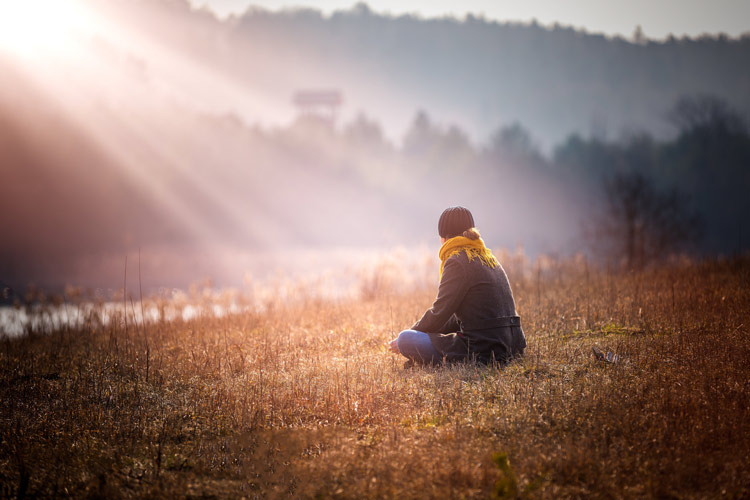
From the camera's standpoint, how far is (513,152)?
84438mm

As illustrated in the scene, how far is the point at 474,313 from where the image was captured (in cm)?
574

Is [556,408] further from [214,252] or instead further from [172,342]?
[214,252]

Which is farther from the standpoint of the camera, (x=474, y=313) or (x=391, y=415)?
(x=474, y=313)

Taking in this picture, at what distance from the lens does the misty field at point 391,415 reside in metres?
3.86

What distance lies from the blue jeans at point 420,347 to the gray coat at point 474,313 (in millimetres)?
106

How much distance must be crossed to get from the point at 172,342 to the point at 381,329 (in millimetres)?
3261

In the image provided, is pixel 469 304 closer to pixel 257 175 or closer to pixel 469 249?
pixel 469 249

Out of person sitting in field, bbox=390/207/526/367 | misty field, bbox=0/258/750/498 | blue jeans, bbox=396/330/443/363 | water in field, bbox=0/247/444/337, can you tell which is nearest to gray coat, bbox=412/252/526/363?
person sitting in field, bbox=390/207/526/367

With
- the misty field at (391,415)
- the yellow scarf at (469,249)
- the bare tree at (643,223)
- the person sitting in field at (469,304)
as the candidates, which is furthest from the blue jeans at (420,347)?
the bare tree at (643,223)

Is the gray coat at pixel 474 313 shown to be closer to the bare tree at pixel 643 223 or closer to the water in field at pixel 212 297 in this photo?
the water in field at pixel 212 297

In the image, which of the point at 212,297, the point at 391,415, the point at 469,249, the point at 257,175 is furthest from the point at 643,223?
the point at 257,175

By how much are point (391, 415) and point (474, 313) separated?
4.88 feet

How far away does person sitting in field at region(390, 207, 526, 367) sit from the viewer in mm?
5680

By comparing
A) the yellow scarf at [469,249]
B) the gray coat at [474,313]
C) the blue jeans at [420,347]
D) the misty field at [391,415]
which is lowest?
the misty field at [391,415]
